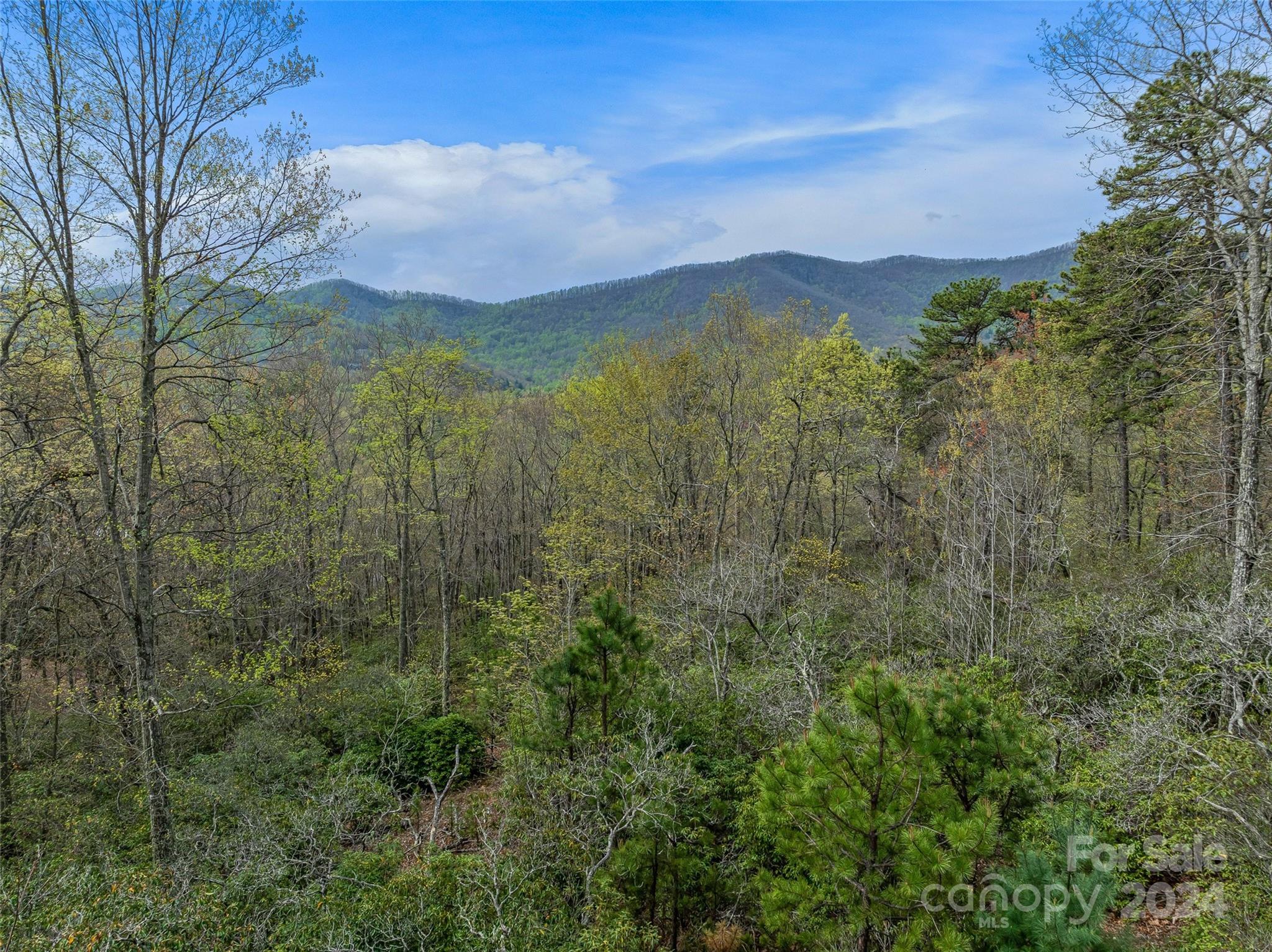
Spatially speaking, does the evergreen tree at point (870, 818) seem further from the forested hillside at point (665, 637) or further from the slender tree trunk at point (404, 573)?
the slender tree trunk at point (404, 573)

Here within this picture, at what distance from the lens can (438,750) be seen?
504 inches

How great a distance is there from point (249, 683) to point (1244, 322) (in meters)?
19.3

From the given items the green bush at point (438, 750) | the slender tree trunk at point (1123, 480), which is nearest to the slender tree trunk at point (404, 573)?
the green bush at point (438, 750)

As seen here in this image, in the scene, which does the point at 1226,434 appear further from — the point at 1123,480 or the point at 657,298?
the point at 657,298

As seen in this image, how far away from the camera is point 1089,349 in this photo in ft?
50.2

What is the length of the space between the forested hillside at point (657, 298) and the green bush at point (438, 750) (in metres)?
70.9

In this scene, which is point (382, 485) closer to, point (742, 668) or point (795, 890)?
point (742, 668)

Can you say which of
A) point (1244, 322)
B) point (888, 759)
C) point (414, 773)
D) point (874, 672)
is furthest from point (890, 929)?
point (414, 773)

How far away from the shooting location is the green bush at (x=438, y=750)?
12.4 metres

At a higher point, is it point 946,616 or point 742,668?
point 946,616

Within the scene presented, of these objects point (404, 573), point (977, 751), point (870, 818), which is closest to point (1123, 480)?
point (977, 751)

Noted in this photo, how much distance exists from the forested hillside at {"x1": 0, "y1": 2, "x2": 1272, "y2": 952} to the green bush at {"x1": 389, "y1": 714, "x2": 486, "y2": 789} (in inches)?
3.9

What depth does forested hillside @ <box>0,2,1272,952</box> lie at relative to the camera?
15.6 feet

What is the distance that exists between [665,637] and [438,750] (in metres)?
5.66
